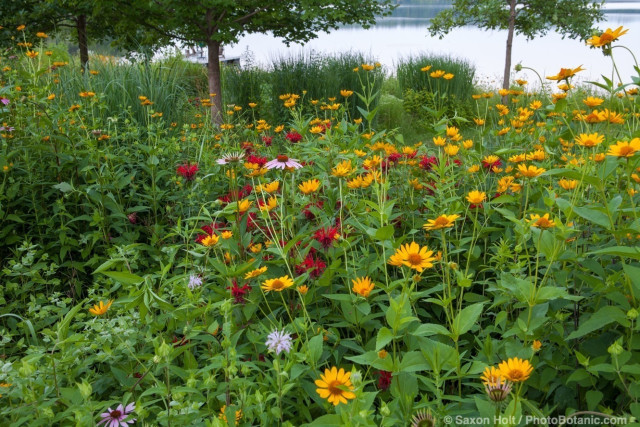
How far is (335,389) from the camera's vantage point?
93 cm

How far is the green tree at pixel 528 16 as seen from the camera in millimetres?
7680

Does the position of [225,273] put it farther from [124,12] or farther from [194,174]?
[124,12]

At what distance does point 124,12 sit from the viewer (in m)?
5.67

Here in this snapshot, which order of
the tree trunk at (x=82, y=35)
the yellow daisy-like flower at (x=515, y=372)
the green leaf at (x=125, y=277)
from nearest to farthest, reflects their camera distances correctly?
the yellow daisy-like flower at (x=515, y=372)
the green leaf at (x=125, y=277)
the tree trunk at (x=82, y=35)

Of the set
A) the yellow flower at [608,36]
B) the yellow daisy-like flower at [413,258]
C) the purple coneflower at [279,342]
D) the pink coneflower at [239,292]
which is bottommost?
the pink coneflower at [239,292]

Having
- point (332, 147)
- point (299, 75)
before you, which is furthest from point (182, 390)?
point (299, 75)

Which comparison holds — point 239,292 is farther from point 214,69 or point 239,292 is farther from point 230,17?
point 230,17

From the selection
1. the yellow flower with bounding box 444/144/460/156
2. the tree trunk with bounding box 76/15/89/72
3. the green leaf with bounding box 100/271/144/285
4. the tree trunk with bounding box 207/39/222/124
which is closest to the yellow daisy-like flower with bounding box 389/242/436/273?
the green leaf with bounding box 100/271/144/285

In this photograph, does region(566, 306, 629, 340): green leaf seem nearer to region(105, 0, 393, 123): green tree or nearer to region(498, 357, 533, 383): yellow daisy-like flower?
region(498, 357, 533, 383): yellow daisy-like flower

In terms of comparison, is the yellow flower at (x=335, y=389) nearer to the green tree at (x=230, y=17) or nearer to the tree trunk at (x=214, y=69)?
the green tree at (x=230, y=17)

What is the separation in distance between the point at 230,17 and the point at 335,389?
5.87m

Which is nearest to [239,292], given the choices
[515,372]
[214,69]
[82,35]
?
[515,372]

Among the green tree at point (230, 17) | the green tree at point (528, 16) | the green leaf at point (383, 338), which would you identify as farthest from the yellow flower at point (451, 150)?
the green tree at point (528, 16)

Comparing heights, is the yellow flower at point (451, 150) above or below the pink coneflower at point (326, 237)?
above
